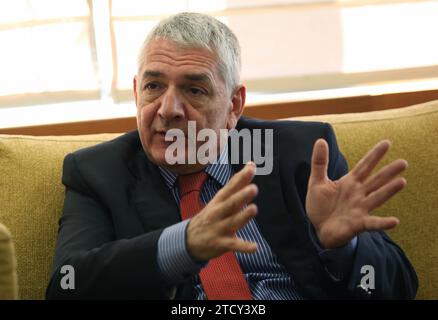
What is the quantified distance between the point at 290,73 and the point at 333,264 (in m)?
1.13

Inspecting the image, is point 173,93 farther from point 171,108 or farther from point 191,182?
point 191,182

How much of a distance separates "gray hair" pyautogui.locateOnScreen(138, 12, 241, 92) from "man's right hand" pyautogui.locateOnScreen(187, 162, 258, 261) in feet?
1.62

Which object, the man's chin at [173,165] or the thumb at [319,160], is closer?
the thumb at [319,160]

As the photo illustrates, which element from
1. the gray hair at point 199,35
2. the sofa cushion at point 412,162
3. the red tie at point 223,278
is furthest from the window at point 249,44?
the red tie at point 223,278

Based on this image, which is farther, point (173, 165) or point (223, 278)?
point (173, 165)

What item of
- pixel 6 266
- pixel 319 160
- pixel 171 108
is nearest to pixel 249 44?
pixel 171 108

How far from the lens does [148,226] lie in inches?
59.5

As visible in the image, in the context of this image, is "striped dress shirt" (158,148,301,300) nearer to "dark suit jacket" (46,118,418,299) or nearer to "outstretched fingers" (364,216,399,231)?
"dark suit jacket" (46,118,418,299)

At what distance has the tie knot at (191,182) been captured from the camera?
160 cm

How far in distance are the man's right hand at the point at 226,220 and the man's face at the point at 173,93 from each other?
1.33ft

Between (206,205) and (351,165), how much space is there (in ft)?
2.02

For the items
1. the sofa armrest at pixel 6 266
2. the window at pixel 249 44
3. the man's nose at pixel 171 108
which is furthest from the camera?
the window at pixel 249 44

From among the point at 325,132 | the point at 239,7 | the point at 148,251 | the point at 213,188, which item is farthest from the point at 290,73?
the point at 148,251

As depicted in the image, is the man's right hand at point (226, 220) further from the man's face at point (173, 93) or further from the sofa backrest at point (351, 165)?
the sofa backrest at point (351, 165)
